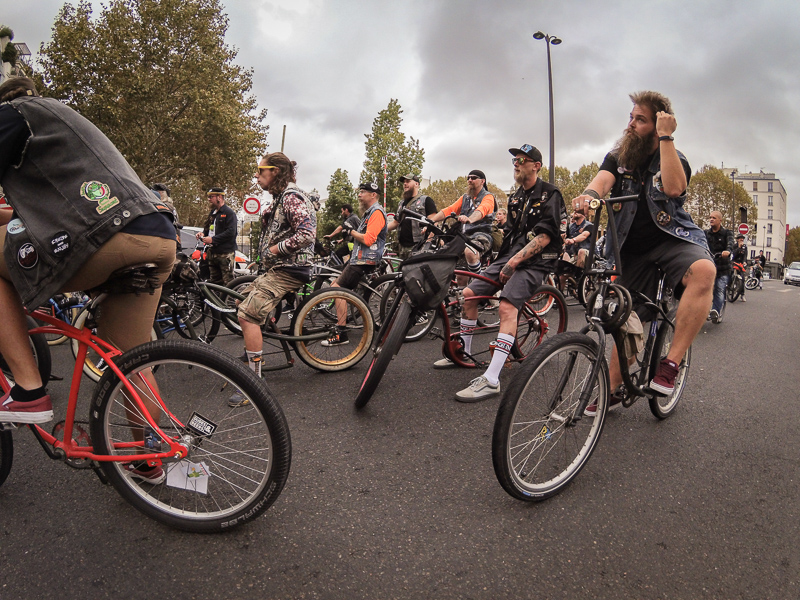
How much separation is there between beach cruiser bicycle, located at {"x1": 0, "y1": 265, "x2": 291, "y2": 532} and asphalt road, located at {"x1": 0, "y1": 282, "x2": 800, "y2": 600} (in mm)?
134

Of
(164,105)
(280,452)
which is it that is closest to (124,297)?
(280,452)

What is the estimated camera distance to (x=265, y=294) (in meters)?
4.14

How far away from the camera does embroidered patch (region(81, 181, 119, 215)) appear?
190cm

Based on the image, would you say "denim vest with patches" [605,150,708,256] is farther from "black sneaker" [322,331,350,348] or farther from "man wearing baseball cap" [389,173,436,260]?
"man wearing baseball cap" [389,173,436,260]

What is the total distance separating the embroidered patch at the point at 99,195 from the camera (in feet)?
6.23

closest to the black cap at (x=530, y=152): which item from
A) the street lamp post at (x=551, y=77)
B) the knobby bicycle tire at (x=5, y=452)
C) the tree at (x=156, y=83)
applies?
the knobby bicycle tire at (x=5, y=452)

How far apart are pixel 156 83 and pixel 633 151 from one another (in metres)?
22.0

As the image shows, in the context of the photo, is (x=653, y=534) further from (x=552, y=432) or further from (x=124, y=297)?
(x=124, y=297)

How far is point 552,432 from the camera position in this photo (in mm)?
2512

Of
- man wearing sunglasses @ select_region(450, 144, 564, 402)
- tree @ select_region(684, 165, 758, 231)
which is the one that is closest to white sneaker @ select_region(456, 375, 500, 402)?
man wearing sunglasses @ select_region(450, 144, 564, 402)

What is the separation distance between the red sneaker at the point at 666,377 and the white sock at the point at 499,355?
1.06 metres

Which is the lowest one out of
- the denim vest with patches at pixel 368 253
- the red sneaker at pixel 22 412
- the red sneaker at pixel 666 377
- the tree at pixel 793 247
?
the tree at pixel 793 247

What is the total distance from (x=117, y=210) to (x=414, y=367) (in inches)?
135

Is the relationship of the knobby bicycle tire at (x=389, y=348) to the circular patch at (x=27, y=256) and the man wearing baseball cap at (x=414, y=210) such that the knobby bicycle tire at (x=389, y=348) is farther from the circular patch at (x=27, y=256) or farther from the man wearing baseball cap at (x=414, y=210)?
the man wearing baseball cap at (x=414, y=210)
